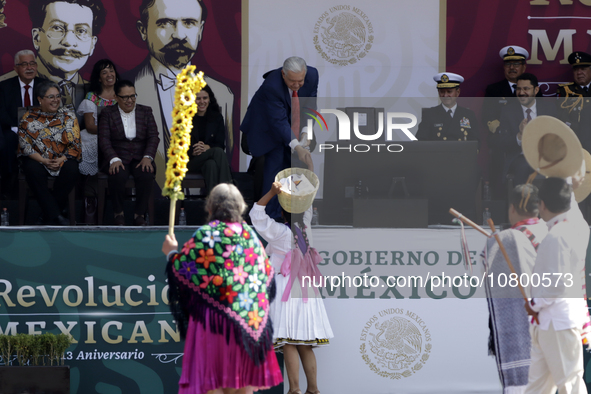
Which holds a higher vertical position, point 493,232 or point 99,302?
point 493,232

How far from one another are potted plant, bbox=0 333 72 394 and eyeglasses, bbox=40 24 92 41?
3262mm

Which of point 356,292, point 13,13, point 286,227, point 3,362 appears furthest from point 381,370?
point 13,13

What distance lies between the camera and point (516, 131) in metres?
5.22

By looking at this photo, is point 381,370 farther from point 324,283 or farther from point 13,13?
point 13,13

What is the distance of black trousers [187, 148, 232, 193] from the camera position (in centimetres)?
636

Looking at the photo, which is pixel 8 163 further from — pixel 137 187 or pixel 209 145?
pixel 209 145

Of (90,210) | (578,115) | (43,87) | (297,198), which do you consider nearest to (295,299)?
(297,198)

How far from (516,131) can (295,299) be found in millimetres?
1910

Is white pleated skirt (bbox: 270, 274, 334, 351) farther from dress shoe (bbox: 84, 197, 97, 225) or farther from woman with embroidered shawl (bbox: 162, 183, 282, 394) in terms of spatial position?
dress shoe (bbox: 84, 197, 97, 225)

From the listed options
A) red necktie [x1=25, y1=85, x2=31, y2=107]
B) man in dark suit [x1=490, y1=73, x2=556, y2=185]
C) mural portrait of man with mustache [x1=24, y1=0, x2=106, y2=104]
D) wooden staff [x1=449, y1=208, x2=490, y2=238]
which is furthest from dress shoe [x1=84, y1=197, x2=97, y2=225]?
man in dark suit [x1=490, y1=73, x2=556, y2=185]

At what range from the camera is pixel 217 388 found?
3957 mm

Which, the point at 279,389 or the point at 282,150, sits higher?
the point at 282,150

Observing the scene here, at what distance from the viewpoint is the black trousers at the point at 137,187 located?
616 centimetres

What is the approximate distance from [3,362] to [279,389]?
200 cm
